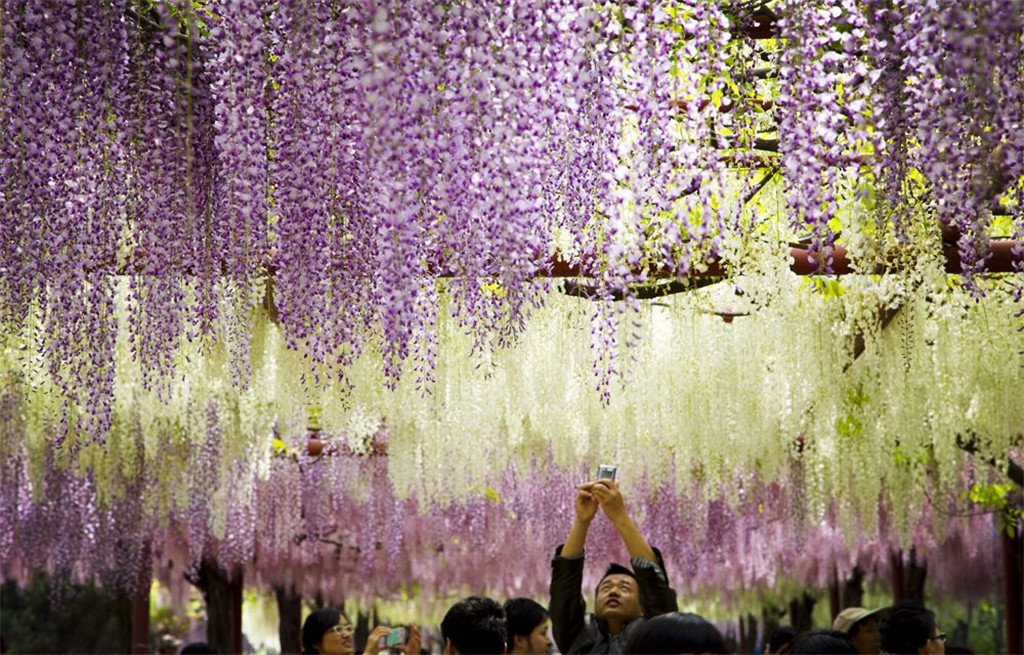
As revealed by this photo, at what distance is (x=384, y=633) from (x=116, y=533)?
7631mm

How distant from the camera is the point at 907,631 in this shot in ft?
14.3

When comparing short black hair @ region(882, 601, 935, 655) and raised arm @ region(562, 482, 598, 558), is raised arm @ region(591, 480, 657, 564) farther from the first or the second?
short black hair @ region(882, 601, 935, 655)

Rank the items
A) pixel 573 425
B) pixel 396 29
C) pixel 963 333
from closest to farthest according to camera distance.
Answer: pixel 396 29 < pixel 963 333 < pixel 573 425

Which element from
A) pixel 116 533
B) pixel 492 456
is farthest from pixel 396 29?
pixel 116 533

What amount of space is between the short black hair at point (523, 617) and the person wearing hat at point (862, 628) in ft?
5.15

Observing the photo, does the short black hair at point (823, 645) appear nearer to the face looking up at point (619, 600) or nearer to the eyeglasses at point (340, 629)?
the face looking up at point (619, 600)

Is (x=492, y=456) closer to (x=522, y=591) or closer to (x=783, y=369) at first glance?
(x=783, y=369)

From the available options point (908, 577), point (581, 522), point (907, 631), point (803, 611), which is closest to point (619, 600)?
point (581, 522)

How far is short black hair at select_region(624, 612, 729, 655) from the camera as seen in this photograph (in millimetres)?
2449

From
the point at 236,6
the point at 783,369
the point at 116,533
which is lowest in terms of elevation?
the point at 116,533

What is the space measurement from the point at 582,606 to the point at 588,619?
0.18 ft

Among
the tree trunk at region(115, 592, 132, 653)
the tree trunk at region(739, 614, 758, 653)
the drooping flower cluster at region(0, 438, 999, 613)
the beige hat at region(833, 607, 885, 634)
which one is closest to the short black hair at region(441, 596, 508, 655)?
the beige hat at region(833, 607, 885, 634)

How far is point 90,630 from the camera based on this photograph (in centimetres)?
1723

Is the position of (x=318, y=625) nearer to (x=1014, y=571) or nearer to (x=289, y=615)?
(x=1014, y=571)
